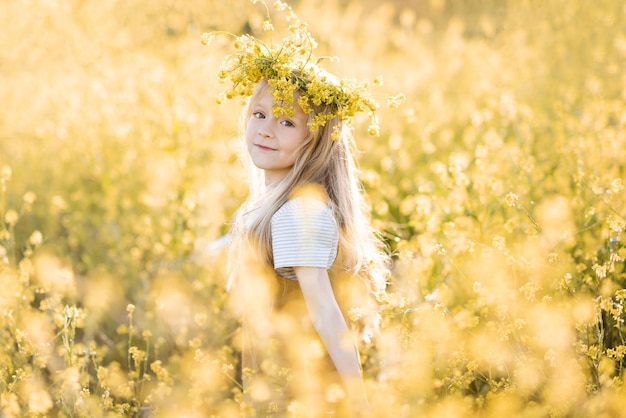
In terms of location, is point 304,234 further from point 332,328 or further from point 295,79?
point 295,79

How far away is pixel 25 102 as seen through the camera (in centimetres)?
542

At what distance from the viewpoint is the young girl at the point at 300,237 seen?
221 cm

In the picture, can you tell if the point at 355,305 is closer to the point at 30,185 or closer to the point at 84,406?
the point at 84,406

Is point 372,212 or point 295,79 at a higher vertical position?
point 295,79

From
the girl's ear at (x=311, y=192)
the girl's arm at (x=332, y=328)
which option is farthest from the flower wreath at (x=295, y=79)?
the girl's arm at (x=332, y=328)

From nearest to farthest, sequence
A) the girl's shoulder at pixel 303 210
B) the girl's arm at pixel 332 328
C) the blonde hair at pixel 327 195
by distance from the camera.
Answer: the girl's arm at pixel 332 328 → the girl's shoulder at pixel 303 210 → the blonde hair at pixel 327 195

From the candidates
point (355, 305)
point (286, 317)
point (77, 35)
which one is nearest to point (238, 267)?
point (286, 317)

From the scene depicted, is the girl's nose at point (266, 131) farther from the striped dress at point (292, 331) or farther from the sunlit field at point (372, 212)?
the sunlit field at point (372, 212)

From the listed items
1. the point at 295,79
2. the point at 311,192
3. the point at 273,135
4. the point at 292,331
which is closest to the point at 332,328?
the point at 292,331

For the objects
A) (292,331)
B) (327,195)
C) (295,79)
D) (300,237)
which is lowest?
(292,331)

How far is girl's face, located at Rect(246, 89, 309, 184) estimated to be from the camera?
242 cm

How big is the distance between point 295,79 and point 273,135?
212mm

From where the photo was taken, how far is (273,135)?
243 cm

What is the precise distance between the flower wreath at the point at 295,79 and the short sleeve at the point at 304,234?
253 mm
